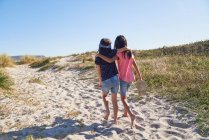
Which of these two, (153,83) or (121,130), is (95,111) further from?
(153,83)

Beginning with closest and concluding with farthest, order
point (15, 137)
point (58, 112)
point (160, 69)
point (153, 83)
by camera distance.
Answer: point (15, 137)
point (58, 112)
point (153, 83)
point (160, 69)

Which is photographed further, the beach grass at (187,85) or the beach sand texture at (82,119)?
the beach grass at (187,85)

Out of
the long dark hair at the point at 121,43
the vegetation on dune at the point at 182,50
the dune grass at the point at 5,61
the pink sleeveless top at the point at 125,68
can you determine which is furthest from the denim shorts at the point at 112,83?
the dune grass at the point at 5,61

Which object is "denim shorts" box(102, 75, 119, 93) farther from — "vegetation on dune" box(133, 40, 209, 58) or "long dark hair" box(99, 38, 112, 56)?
"vegetation on dune" box(133, 40, 209, 58)

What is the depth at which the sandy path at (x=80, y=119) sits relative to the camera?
736 cm

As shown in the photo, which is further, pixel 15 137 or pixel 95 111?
pixel 95 111

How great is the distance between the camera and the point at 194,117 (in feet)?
27.2

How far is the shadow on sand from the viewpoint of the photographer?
287 inches

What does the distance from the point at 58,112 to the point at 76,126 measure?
1.52 meters

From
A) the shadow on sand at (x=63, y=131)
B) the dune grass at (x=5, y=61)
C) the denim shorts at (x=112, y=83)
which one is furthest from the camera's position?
the dune grass at (x=5, y=61)

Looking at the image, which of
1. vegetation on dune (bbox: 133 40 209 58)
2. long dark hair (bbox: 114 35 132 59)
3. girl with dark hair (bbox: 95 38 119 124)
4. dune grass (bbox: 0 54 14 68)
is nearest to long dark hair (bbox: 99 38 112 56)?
girl with dark hair (bbox: 95 38 119 124)

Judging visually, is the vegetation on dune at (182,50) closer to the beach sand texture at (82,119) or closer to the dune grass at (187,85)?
the dune grass at (187,85)

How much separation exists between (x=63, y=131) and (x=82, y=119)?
988 millimetres

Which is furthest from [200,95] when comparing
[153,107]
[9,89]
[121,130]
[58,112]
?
[9,89]
